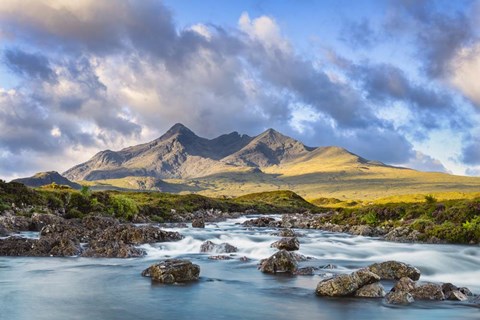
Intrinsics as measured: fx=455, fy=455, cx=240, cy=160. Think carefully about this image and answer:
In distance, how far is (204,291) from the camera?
17.0m

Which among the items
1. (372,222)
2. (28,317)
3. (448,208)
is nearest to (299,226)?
(372,222)

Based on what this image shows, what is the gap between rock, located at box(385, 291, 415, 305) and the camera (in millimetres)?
14821

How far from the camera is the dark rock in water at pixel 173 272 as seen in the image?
59.8ft

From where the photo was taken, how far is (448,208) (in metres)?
41.1

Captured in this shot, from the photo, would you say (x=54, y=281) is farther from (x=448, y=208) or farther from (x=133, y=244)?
(x=448, y=208)

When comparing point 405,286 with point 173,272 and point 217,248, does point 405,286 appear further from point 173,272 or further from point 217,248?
point 217,248

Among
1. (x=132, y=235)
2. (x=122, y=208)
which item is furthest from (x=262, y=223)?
(x=132, y=235)

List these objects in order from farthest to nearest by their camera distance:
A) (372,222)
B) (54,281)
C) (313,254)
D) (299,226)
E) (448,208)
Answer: (299,226)
(372,222)
(448,208)
(313,254)
(54,281)

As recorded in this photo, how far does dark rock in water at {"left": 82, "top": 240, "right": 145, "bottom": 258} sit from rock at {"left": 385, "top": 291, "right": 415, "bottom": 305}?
50.8ft

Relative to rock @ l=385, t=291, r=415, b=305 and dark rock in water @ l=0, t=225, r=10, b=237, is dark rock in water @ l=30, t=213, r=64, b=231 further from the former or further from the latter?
rock @ l=385, t=291, r=415, b=305

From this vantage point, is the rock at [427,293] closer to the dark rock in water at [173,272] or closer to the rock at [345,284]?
the rock at [345,284]

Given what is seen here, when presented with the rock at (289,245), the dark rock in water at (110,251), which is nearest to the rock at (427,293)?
the rock at (289,245)

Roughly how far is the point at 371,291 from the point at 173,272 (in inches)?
305

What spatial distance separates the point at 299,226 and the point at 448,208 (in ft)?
59.3
